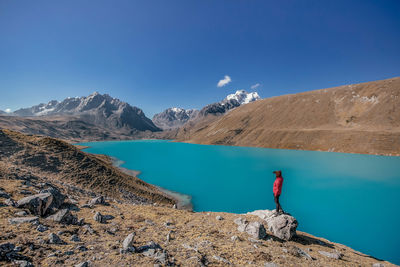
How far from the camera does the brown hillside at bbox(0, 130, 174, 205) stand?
2388cm

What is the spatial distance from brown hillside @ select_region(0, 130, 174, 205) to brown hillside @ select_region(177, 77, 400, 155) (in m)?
124

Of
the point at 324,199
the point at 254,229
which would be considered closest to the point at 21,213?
the point at 254,229

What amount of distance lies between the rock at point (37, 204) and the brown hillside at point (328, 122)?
130 meters

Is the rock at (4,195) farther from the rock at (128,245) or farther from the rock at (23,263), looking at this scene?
the rock at (128,245)

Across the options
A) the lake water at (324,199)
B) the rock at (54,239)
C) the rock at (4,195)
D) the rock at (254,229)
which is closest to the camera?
the rock at (54,239)

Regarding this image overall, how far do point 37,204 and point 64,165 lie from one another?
2242 centimetres

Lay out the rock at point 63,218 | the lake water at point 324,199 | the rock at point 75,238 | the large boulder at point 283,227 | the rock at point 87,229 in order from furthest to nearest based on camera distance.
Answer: the lake water at point 324,199 → the large boulder at point 283,227 → the rock at point 63,218 → the rock at point 87,229 → the rock at point 75,238

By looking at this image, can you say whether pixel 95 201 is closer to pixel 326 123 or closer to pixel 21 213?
pixel 21 213

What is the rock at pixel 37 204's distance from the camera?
8.57m

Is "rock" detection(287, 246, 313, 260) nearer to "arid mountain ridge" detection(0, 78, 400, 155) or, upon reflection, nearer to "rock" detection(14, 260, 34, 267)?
"rock" detection(14, 260, 34, 267)

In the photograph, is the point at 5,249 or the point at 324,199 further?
the point at 324,199

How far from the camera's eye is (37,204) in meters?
8.79

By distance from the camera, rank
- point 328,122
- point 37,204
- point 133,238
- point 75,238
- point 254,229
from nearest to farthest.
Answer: point 75,238 < point 133,238 < point 37,204 < point 254,229 < point 328,122

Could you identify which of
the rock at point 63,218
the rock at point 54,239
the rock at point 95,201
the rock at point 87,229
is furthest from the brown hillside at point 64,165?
the rock at point 54,239
